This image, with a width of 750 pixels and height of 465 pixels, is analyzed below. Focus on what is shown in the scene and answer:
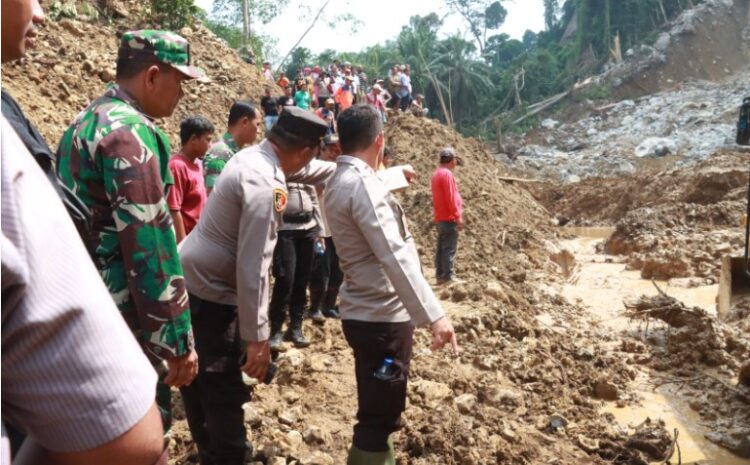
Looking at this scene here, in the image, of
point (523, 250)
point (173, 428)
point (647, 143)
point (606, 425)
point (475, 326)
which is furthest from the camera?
point (647, 143)

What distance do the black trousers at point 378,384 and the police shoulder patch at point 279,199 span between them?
1.97ft

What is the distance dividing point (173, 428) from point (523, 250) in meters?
8.62

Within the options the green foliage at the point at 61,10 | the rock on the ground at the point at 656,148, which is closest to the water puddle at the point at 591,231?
the rock on the ground at the point at 656,148

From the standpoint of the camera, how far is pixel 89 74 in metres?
8.85

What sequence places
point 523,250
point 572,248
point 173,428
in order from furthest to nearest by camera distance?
point 572,248 → point 523,250 → point 173,428

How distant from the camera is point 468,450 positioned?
3490 mm

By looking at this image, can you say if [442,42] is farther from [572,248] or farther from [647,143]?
[572,248]

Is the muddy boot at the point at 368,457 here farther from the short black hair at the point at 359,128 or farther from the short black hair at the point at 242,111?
the short black hair at the point at 242,111

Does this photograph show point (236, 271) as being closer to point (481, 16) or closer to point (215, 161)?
point (215, 161)

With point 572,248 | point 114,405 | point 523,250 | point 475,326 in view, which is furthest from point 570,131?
A: point 114,405

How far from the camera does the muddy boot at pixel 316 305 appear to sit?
5.43 meters

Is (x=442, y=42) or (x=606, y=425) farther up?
(x=442, y=42)

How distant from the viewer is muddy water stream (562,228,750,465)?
430 cm

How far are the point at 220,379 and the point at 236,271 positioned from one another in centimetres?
49
